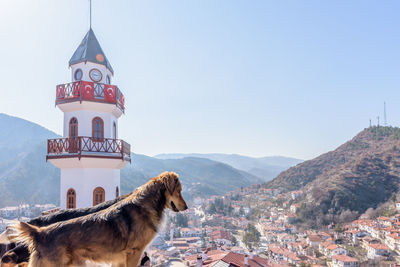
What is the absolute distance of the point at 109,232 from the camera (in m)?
2.29

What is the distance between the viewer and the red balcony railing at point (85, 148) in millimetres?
10641

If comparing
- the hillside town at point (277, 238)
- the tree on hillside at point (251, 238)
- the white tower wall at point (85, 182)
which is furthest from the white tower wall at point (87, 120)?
the tree on hillside at point (251, 238)

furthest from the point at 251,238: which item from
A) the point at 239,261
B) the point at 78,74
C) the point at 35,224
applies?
the point at 35,224

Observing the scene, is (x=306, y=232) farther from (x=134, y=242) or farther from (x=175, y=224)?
(x=134, y=242)

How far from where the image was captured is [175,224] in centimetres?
9950

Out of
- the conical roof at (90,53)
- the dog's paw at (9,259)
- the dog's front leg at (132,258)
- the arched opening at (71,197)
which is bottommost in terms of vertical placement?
the arched opening at (71,197)

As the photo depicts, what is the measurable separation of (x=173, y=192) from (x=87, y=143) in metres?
9.23

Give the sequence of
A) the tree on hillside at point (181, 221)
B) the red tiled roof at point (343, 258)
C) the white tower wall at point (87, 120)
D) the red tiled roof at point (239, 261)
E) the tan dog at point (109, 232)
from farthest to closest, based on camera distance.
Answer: the tree on hillside at point (181, 221) → the red tiled roof at point (343, 258) → the red tiled roof at point (239, 261) → the white tower wall at point (87, 120) → the tan dog at point (109, 232)

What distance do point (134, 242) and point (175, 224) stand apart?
101 metres

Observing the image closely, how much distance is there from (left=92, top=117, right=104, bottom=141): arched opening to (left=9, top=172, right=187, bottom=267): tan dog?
929cm

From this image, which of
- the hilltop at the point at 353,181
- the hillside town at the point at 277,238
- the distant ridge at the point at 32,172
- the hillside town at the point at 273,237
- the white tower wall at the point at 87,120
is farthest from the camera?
the distant ridge at the point at 32,172

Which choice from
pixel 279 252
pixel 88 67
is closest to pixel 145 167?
pixel 279 252

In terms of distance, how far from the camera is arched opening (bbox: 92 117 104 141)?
11289 mm

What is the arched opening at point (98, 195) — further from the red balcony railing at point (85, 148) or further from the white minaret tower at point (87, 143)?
the red balcony railing at point (85, 148)
